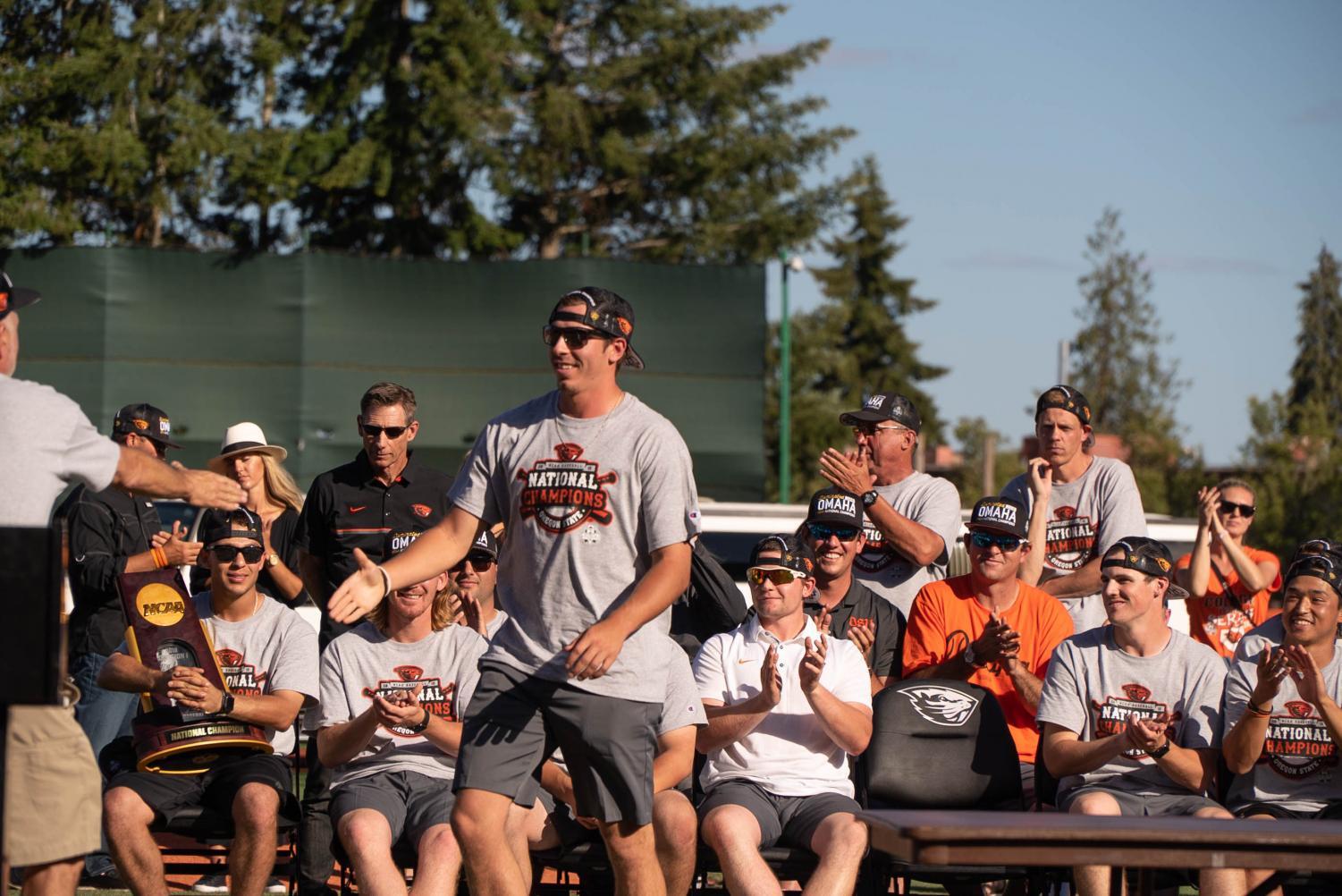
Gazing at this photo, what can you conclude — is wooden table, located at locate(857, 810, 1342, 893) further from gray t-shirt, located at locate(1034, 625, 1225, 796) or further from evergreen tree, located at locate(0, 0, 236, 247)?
evergreen tree, located at locate(0, 0, 236, 247)

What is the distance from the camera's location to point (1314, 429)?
31.3 m


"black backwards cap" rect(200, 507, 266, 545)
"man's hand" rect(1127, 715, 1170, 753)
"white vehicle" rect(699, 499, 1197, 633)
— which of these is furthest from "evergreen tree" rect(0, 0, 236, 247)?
"man's hand" rect(1127, 715, 1170, 753)

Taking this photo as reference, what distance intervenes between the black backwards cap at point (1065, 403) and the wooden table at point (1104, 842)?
9.65 feet

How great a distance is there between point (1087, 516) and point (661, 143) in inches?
885

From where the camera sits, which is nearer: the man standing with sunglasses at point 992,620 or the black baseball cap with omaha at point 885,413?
the man standing with sunglasses at point 992,620

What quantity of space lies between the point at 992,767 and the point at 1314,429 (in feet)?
90.5

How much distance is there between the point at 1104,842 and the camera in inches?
163

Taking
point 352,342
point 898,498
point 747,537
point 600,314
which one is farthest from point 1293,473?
point 600,314

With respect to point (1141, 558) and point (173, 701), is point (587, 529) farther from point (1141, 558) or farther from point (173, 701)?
point (1141, 558)

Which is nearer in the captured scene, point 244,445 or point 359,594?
point 359,594

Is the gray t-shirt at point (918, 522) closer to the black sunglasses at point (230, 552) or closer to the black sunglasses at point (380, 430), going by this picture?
the black sunglasses at point (380, 430)

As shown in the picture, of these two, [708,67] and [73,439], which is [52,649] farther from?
[708,67]

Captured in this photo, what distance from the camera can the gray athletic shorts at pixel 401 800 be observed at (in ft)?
18.9

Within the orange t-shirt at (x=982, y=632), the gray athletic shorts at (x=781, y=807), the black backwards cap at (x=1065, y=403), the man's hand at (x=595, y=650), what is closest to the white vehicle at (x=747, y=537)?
the black backwards cap at (x=1065, y=403)
